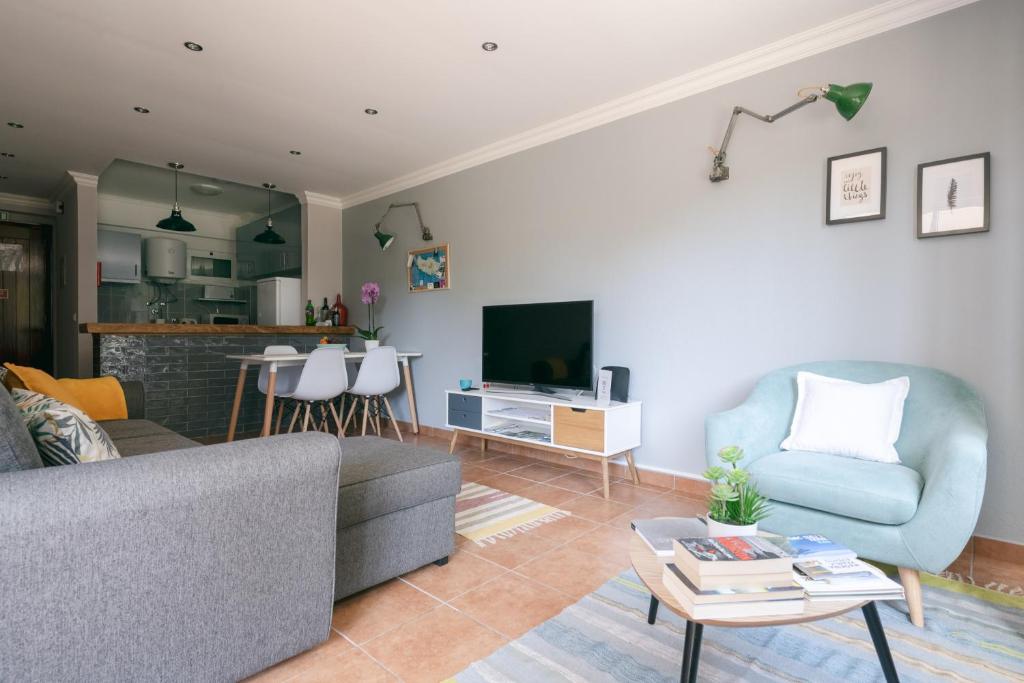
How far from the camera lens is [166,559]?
3.96ft

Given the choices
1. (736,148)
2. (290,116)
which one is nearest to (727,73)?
(736,148)

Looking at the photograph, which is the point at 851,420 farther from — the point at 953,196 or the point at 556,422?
the point at 556,422

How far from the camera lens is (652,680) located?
1478 millimetres

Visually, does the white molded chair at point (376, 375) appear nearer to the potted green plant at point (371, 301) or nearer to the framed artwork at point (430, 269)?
Answer: the potted green plant at point (371, 301)

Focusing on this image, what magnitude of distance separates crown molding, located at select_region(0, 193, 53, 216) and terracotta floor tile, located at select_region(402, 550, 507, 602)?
6.98 metres

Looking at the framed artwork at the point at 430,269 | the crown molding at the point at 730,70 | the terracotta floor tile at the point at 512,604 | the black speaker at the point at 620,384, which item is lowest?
the terracotta floor tile at the point at 512,604

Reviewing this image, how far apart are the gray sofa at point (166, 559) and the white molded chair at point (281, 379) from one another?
124 inches

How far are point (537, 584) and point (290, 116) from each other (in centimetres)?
349

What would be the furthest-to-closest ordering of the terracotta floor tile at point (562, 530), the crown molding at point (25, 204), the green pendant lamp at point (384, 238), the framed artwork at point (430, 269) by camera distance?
1. the crown molding at point (25, 204)
2. the green pendant lamp at point (384, 238)
3. the framed artwork at point (430, 269)
4. the terracotta floor tile at point (562, 530)

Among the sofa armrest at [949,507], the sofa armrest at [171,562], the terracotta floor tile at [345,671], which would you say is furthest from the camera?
the sofa armrest at [949,507]

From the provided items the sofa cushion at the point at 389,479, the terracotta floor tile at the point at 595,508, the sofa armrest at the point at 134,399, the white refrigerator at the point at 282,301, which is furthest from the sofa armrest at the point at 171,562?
the white refrigerator at the point at 282,301

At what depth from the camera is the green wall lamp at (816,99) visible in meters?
2.42

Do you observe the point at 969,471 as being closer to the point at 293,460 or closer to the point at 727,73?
the point at 293,460

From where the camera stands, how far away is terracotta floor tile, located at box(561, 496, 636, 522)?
2.83m
